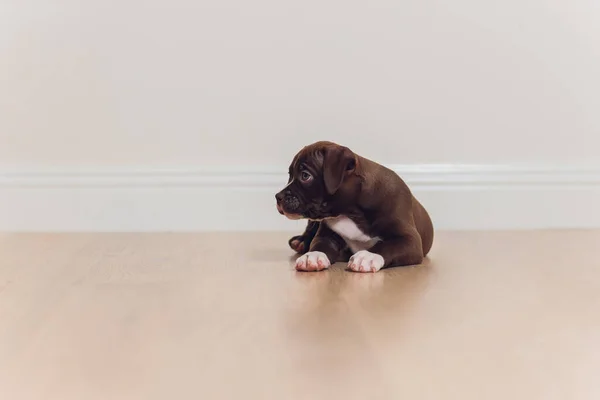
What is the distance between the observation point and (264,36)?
254 cm

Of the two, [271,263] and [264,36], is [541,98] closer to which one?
[264,36]

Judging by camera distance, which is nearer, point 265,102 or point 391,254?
point 391,254

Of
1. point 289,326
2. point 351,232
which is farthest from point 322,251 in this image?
point 289,326

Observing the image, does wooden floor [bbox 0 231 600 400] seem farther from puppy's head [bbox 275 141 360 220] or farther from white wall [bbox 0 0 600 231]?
white wall [bbox 0 0 600 231]

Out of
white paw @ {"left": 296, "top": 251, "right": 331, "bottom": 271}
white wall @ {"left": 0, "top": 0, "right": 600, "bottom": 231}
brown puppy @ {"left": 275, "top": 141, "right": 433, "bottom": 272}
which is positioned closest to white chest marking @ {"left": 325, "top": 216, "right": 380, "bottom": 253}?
brown puppy @ {"left": 275, "top": 141, "right": 433, "bottom": 272}

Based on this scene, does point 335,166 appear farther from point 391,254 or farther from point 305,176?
point 391,254

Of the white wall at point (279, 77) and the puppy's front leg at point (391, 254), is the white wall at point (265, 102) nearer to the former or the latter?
the white wall at point (279, 77)

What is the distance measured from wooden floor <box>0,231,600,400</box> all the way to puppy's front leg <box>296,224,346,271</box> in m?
0.03

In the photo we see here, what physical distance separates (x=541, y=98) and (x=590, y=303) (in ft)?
3.98

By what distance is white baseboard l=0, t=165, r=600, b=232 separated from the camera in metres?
2.57

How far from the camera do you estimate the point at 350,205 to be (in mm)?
1929

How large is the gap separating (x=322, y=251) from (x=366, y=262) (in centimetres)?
16

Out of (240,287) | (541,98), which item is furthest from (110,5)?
(541,98)

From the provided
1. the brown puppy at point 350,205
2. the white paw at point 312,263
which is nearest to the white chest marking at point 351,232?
the brown puppy at point 350,205
